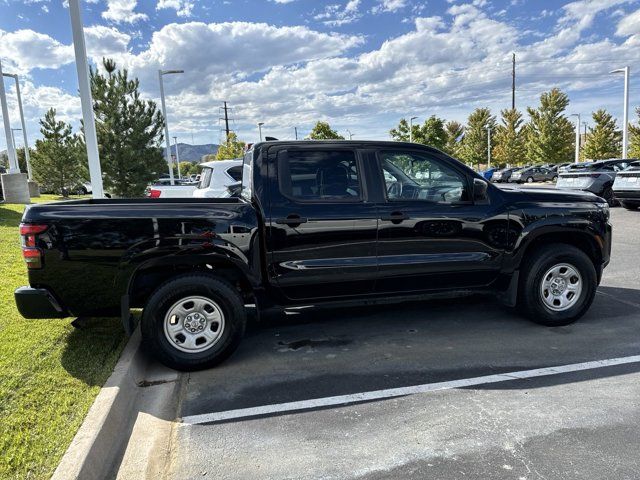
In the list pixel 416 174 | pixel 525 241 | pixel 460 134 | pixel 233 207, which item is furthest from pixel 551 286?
pixel 460 134

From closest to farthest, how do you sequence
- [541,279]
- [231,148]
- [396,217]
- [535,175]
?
[396,217]
[541,279]
[535,175]
[231,148]

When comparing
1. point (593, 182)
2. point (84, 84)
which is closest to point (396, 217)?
point (84, 84)

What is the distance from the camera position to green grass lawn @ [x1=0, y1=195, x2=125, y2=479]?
112 inches

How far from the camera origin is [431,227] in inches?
181

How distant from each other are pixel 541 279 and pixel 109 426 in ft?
13.6

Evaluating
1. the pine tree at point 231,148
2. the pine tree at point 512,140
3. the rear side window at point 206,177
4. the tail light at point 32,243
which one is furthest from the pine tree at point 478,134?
the tail light at point 32,243

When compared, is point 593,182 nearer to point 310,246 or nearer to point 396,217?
point 396,217

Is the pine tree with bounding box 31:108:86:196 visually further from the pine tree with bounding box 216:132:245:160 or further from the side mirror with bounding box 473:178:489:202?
the side mirror with bounding box 473:178:489:202

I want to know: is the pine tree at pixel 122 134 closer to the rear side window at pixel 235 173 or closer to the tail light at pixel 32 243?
the rear side window at pixel 235 173

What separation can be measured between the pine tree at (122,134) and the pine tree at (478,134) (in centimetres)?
4651

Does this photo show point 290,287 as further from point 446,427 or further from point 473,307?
point 473,307

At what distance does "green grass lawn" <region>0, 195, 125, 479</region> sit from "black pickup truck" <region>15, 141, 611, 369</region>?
44 centimetres

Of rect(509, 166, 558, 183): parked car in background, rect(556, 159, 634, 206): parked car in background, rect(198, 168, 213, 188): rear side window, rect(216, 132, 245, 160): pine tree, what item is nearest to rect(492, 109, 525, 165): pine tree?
rect(509, 166, 558, 183): parked car in background

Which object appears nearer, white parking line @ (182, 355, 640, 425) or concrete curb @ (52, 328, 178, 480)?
concrete curb @ (52, 328, 178, 480)
